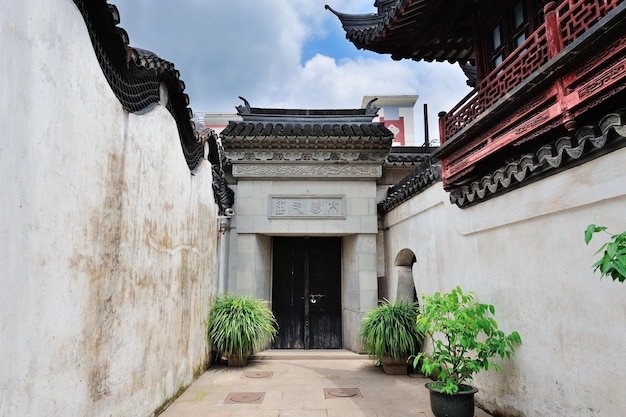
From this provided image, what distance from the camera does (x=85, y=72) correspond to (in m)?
2.51

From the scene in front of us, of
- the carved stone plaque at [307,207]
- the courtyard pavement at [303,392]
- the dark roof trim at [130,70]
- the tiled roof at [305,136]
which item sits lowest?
the courtyard pavement at [303,392]

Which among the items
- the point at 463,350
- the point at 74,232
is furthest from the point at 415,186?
the point at 74,232

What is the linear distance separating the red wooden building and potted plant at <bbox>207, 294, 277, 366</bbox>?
3428mm

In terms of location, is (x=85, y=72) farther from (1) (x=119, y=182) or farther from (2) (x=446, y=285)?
(2) (x=446, y=285)

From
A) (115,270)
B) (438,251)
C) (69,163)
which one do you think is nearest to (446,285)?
(438,251)

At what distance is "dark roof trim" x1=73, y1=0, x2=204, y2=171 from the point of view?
8.58 ft

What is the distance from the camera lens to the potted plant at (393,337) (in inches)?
219

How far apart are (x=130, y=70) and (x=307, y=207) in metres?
4.71

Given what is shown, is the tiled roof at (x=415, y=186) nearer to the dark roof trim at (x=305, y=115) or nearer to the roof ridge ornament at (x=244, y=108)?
the dark roof trim at (x=305, y=115)

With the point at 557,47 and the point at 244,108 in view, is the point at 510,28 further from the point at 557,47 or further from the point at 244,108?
the point at 244,108

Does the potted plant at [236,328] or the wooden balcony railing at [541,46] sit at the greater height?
the wooden balcony railing at [541,46]

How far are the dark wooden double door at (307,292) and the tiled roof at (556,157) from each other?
4446 millimetres

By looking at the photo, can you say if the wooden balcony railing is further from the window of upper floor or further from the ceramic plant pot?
the ceramic plant pot

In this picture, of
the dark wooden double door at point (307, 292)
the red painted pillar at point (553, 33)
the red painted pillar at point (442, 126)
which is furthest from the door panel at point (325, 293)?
the red painted pillar at point (553, 33)
